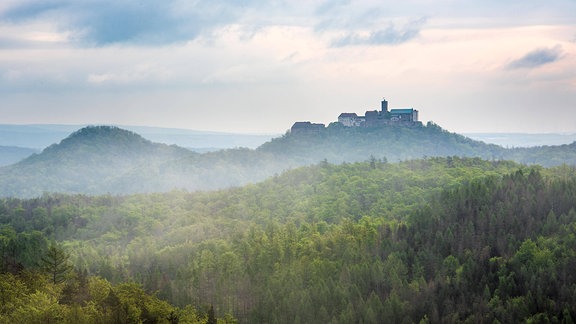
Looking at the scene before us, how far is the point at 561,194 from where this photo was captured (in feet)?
459

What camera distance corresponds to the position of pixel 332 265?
118m

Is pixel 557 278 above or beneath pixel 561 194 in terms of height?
beneath

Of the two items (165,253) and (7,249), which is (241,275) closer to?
(165,253)

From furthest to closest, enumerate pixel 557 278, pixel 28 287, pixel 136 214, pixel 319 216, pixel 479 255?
pixel 136 214 < pixel 319 216 < pixel 479 255 < pixel 557 278 < pixel 28 287

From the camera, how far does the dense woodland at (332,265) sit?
8725 centimetres

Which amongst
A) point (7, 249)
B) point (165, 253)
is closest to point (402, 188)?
point (165, 253)

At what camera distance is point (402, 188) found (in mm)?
194625

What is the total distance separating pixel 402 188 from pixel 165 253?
86.9 meters

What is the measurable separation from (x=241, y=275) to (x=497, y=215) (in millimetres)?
60151

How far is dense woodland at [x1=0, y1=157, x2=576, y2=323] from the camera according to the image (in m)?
87.2

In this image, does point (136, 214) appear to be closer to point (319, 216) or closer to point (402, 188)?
point (319, 216)

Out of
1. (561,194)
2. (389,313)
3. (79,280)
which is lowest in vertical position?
(389,313)

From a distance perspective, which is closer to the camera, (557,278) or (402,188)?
(557,278)

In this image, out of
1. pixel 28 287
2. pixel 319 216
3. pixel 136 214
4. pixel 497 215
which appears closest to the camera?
pixel 28 287
